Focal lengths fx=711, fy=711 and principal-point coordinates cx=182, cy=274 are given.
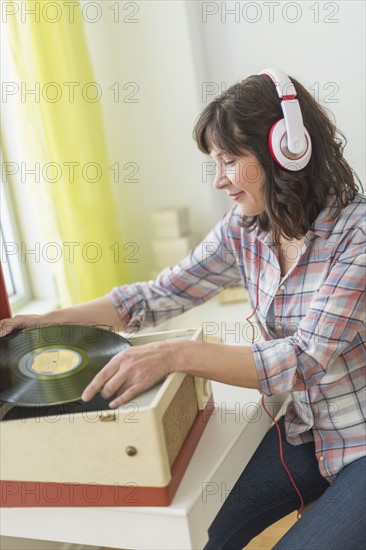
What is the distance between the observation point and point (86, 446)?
3.27ft

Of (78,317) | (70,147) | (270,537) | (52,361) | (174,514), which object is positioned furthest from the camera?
(70,147)

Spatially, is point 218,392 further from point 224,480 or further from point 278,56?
point 278,56

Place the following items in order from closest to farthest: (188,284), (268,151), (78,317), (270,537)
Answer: (268,151) → (78,317) → (188,284) → (270,537)

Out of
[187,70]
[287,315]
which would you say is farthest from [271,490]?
[187,70]

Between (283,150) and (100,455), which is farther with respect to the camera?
(283,150)

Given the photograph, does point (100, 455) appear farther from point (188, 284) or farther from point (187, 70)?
point (187, 70)

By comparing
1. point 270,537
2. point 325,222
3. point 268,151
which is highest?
point 268,151

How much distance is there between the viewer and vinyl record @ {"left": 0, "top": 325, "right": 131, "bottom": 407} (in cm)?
102

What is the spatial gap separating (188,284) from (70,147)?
0.72 metres

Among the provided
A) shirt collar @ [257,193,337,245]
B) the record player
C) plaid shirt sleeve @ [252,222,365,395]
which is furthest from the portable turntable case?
shirt collar @ [257,193,337,245]

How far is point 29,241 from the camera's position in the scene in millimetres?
2174

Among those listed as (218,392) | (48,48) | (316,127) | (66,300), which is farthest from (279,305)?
(48,48)

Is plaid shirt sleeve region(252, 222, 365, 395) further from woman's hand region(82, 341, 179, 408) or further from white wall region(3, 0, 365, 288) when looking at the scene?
white wall region(3, 0, 365, 288)

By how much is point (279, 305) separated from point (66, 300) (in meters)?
0.87
